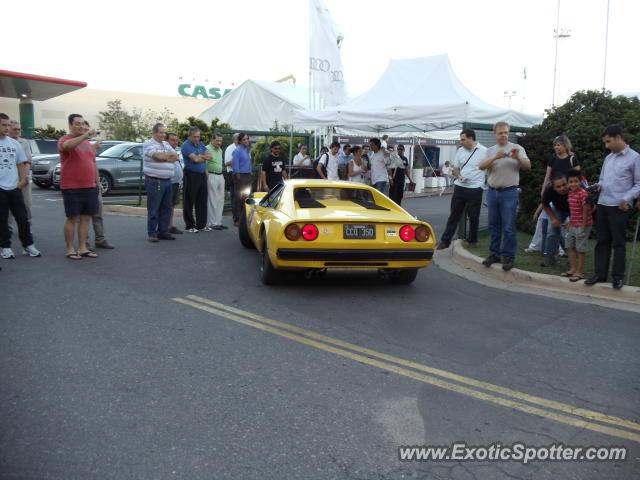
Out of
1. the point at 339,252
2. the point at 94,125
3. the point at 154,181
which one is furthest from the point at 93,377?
the point at 94,125

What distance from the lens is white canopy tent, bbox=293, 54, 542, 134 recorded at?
→ 11094 mm

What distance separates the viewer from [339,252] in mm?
A: 5582

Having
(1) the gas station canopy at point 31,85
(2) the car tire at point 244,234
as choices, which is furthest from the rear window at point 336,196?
(1) the gas station canopy at point 31,85

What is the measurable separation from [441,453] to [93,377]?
2.29 meters

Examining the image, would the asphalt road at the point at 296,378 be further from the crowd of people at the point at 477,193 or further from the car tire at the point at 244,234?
the car tire at the point at 244,234

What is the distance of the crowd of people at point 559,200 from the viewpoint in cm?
585

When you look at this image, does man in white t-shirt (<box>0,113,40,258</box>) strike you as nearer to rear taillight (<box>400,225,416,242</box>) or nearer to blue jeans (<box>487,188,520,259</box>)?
rear taillight (<box>400,225,416,242</box>)

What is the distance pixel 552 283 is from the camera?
21.1 feet

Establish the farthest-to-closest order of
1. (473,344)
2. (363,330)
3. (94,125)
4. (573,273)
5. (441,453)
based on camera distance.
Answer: (94,125) < (573,273) < (363,330) < (473,344) < (441,453)

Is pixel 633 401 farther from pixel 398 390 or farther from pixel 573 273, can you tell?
pixel 573 273

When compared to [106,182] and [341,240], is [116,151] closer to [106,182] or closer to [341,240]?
[106,182]

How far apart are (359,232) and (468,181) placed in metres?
3.11

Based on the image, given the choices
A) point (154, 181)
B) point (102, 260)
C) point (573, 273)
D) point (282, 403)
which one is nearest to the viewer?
point (282, 403)

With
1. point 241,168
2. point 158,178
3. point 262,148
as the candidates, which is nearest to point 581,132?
point 241,168
